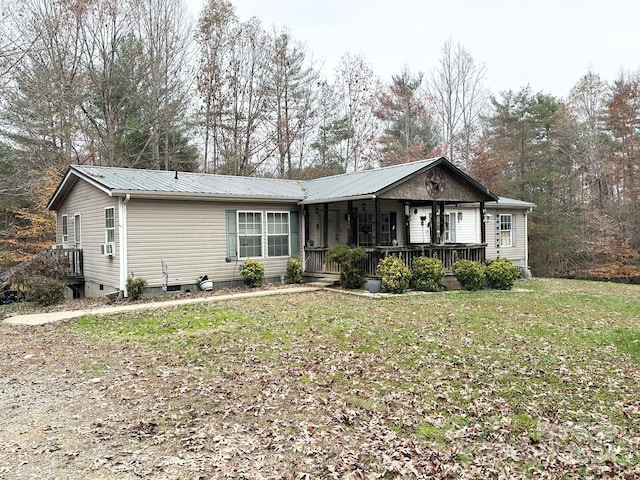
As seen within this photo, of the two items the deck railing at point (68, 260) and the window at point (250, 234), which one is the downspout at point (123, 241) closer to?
the deck railing at point (68, 260)

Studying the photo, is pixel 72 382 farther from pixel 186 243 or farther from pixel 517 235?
pixel 517 235

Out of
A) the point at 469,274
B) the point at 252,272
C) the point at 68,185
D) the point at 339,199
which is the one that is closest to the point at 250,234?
the point at 252,272

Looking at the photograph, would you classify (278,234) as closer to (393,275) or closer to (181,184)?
(181,184)

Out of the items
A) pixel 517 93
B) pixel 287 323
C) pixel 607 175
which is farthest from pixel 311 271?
pixel 517 93

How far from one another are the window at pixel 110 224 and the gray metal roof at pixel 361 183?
588cm

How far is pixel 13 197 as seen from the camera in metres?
21.4

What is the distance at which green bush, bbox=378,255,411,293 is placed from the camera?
1349 centimetres

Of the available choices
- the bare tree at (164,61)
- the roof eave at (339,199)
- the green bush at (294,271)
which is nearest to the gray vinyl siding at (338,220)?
the roof eave at (339,199)

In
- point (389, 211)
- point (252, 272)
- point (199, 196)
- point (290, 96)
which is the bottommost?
point (252, 272)

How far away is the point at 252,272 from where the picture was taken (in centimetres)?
1457

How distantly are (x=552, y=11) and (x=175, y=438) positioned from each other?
19.9 m

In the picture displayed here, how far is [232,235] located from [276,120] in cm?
1343

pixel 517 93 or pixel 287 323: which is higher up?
pixel 517 93

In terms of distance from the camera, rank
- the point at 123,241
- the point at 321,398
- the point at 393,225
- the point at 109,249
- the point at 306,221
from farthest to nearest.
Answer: the point at 393,225, the point at 306,221, the point at 109,249, the point at 123,241, the point at 321,398
